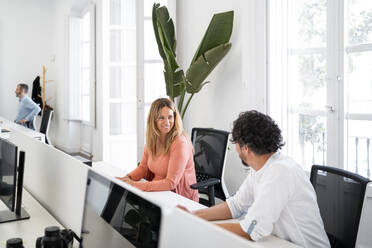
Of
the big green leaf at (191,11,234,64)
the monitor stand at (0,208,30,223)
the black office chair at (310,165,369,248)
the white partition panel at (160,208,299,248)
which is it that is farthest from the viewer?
the big green leaf at (191,11,234,64)

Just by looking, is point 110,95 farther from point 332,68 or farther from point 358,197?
point 358,197

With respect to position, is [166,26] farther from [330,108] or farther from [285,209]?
[285,209]

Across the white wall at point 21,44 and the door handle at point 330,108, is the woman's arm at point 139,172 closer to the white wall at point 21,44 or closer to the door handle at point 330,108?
the door handle at point 330,108

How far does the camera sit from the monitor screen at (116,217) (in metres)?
0.83

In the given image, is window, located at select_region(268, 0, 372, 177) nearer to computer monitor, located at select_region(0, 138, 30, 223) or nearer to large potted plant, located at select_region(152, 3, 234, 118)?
large potted plant, located at select_region(152, 3, 234, 118)

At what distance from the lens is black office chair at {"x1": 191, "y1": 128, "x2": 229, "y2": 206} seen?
2.88 m

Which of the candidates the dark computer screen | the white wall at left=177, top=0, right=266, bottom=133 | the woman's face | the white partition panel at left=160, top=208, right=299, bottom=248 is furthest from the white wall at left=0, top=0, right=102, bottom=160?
the white partition panel at left=160, top=208, right=299, bottom=248

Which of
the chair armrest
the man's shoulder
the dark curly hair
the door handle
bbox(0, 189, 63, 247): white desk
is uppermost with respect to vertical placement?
the door handle

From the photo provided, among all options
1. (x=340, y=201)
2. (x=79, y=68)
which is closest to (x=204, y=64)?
(x=340, y=201)

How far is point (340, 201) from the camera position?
1788 mm

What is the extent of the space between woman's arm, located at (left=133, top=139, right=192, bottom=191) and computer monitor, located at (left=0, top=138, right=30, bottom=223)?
2.12 feet

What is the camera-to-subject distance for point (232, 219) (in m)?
1.87

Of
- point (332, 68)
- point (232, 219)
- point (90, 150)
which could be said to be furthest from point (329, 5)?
point (90, 150)

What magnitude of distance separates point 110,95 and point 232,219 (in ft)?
14.9
